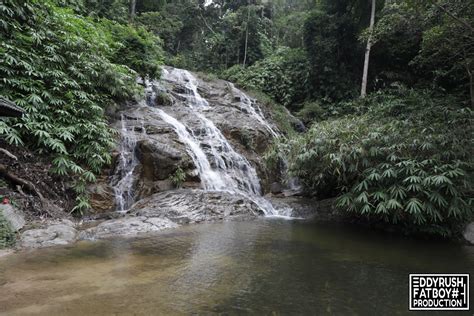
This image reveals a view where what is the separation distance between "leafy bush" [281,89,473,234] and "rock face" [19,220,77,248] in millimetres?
5616

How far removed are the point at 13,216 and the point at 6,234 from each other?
2.07 feet

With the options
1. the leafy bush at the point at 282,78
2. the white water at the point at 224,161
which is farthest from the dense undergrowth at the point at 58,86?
the leafy bush at the point at 282,78

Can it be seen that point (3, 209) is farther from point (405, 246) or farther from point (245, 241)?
point (405, 246)

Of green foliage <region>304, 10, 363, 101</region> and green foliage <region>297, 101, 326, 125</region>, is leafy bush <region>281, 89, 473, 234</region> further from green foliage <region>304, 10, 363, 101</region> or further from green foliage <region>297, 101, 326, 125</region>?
green foliage <region>304, 10, 363, 101</region>

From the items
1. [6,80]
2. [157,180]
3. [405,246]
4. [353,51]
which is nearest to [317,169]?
[405,246]

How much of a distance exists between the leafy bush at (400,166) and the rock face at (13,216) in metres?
6.39

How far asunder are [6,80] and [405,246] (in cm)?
950

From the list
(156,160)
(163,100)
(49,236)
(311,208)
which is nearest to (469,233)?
(311,208)

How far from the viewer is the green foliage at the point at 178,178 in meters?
9.74

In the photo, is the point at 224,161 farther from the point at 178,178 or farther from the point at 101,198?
the point at 101,198

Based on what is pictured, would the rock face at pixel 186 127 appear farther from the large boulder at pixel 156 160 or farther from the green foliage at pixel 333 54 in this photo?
the green foliage at pixel 333 54

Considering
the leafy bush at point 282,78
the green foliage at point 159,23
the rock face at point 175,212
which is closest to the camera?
the rock face at point 175,212

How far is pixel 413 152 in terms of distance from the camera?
762 centimetres

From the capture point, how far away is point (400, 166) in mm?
7301
